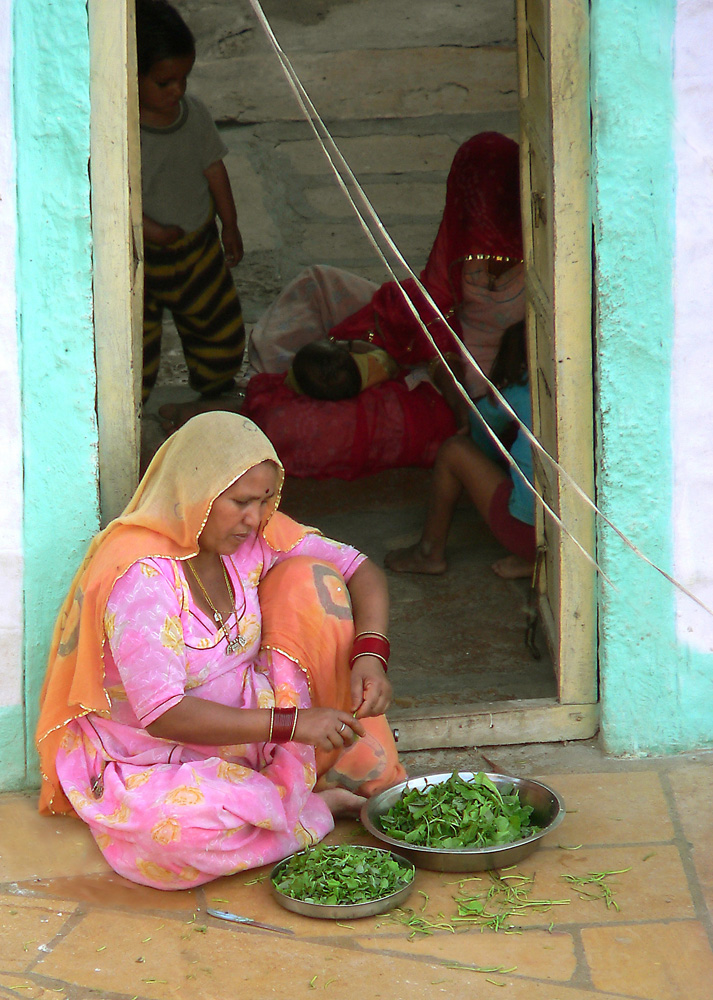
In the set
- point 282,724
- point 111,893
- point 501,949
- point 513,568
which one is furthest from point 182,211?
point 501,949

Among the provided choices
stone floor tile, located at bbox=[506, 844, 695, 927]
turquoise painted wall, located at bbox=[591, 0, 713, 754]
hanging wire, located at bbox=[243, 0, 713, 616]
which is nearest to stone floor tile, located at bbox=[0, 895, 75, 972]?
stone floor tile, located at bbox=[506, 844, 695, 927]

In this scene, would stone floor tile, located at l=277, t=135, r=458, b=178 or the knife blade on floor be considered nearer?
the knife blade on floor

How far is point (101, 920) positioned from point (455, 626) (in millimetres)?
1913

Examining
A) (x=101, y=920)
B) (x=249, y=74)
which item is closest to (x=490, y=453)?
(x=101, y=920)

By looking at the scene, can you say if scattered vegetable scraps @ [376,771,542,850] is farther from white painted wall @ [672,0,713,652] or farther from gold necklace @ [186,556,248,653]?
white painted wall @ [672,0,713,652]

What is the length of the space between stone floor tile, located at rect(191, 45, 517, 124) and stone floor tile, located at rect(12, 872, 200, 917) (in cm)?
506

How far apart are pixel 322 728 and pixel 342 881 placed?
330 mm

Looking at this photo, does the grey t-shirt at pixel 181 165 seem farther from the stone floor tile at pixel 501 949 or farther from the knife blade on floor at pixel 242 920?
the stone floor tile at pixel 501 949

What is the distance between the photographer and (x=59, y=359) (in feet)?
9.41

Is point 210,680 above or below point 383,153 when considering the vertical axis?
below

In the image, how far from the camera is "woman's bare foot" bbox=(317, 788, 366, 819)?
2.86 meters

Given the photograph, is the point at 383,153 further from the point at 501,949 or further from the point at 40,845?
the point at 501,949

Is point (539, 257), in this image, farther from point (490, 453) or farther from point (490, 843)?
point (490, 843)

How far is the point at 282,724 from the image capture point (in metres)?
2.55
